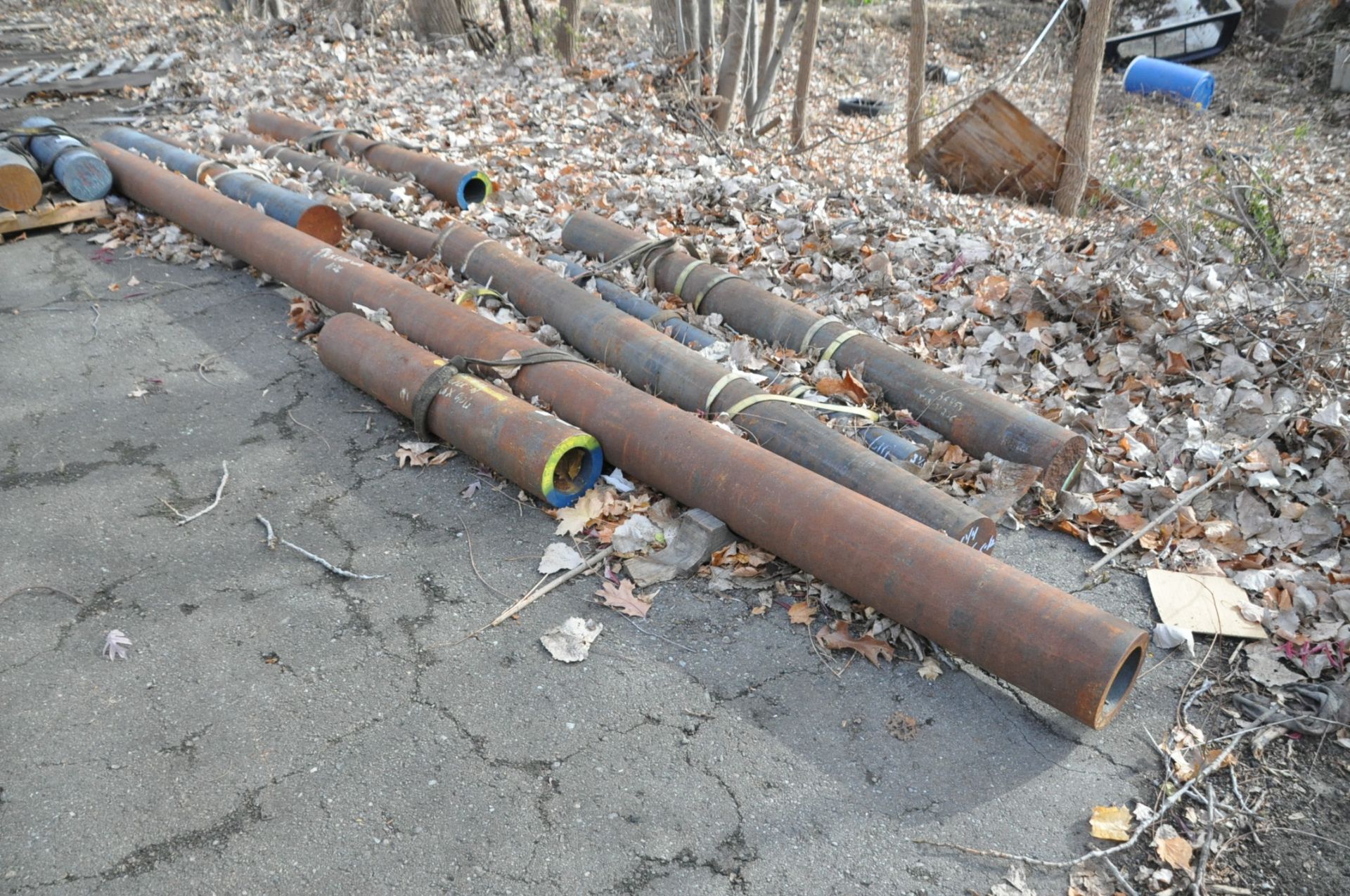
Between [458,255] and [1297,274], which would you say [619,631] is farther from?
[1297,274]

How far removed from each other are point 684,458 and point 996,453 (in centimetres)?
148

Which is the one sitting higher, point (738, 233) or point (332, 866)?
point (738, 233)

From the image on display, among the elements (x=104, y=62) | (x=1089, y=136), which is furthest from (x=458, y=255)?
(x=104, y=62)

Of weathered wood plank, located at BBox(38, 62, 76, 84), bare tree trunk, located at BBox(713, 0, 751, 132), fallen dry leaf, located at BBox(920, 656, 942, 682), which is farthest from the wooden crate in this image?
weathered wood plank, located at BBox(38, 62, 76, 84)

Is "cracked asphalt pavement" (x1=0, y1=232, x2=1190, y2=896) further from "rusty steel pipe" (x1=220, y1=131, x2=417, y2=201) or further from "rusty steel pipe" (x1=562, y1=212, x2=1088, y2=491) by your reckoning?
"rusty steel pipe" (x1=220, y1=131, x2=417, y2=201)

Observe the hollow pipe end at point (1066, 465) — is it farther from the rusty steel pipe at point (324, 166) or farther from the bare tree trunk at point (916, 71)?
the bare tree trunk at point (916, 71)

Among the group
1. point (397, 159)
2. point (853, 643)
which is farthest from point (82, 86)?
point (853, 643)

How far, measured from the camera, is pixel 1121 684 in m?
A: 2.99

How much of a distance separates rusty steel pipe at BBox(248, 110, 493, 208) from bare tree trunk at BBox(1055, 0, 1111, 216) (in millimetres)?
4949

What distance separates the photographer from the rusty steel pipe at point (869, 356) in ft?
12.8

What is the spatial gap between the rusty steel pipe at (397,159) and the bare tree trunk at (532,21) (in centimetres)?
396

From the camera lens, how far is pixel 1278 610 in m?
3.34

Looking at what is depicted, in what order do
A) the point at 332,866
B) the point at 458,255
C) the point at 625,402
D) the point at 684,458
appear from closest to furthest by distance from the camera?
the point at 332,866 → the point at 684,458 → the point at 625,402 → the point at 458,255

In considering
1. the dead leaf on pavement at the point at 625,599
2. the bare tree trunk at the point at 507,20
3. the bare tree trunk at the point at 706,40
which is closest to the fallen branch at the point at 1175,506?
the dead leaf on pavement at the point at 625,599
